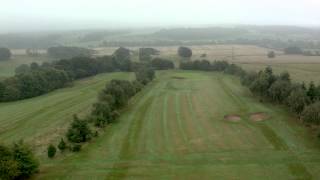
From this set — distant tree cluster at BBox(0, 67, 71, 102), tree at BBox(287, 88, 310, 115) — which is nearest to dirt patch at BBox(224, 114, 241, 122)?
tree at BBox(287, 88, 310, 115)

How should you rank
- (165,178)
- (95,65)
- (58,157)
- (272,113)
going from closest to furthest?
1. (165,178)
2. (58,157)
3. (272,113)
4. (95,65)

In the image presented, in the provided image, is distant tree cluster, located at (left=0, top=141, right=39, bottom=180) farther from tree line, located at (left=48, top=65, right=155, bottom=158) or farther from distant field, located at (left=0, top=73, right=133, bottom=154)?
distant field, located at (left=0, top=73, right=133, bottom=154)

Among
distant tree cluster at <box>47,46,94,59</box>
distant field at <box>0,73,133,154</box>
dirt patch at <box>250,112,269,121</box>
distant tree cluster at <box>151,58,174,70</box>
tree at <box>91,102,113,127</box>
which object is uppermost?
distant tree cluster at <box>47,46,94,59</box>

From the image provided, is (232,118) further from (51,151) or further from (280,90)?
(51,151)

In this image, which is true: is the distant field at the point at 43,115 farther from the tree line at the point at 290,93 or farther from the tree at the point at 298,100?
the tree at the point at 298,100

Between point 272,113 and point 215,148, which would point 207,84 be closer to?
point 272,113

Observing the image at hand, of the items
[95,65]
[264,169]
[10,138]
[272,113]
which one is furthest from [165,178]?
[95,65]
